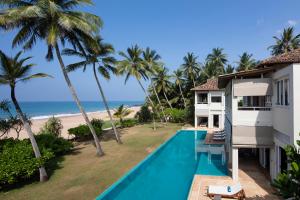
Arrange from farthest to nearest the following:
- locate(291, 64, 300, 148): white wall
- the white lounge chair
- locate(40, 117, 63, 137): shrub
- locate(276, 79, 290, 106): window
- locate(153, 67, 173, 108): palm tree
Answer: locate(153, 67, 173, 108): palm tree
locate(40, 117, 63, 137): shrub
the white lounge chair
locate(276, 79, 290, 106): window
locate(291, 64, 300, 148): white wall

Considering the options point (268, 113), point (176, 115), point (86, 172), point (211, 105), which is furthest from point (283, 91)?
point (176, 115)

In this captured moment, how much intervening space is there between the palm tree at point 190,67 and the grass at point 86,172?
25.6m

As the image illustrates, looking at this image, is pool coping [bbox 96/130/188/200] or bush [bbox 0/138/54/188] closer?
pool coping [bbox 96/130/188/200]

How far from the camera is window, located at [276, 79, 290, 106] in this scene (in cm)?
1062

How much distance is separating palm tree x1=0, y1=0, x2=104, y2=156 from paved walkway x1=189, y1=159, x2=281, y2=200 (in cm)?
1081

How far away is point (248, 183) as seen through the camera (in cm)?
1307

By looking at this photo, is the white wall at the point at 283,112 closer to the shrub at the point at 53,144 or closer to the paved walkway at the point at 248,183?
the paved walkway at the point at 248,183

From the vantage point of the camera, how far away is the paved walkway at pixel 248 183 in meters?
11.5

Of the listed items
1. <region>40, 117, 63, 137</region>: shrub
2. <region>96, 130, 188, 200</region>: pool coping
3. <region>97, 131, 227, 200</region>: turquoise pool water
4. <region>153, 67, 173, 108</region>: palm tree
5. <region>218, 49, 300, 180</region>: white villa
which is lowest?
<region>97, 131, 227, 200</region>: turquoise pool water

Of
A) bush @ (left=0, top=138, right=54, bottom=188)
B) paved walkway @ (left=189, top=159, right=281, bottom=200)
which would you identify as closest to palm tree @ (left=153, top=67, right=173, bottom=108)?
paved walkway @ (left=189, top=159, right=281, bottom=200)

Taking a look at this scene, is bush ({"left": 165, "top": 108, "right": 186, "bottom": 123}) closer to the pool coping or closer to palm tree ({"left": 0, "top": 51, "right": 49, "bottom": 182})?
the pool coping

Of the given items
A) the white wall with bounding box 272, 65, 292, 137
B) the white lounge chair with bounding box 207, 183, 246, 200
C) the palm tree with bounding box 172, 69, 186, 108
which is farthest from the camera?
the palm tree with bounding box 172, 69, 186, 108

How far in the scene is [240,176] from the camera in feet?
47.1

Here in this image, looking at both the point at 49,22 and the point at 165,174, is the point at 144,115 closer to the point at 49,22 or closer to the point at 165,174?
the point at 165,174
